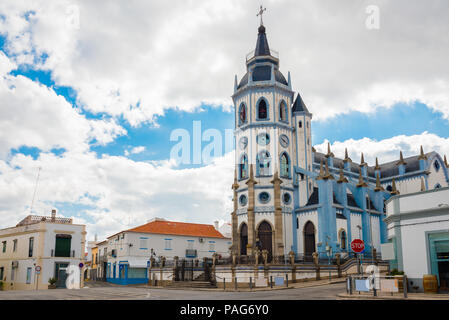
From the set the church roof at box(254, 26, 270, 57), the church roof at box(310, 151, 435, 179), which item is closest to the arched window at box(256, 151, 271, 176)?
the church roof at box(310, 151, 435, 179)

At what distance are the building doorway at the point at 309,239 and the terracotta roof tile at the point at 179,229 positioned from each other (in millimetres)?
15653

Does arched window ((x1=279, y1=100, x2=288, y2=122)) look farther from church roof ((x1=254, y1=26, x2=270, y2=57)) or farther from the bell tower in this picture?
church roof ((x1=254, y1=26, x2=270, y2=57))

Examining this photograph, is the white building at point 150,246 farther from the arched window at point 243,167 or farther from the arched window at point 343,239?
the arched window at point 343,239

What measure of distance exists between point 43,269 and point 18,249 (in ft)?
18.2

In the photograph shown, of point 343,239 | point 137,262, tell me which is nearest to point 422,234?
point 343,239

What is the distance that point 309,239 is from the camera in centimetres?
4388

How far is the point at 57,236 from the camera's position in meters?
43.6

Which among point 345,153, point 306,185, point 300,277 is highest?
point 345,153

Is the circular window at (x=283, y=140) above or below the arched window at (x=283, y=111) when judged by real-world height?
below

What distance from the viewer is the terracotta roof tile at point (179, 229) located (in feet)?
170

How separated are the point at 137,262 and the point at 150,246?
2447 millimetres

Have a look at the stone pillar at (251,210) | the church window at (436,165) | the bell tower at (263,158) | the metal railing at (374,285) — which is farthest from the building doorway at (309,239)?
the church window at (436,165)
